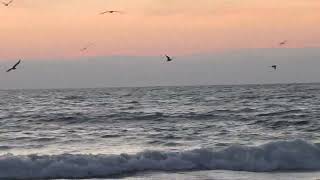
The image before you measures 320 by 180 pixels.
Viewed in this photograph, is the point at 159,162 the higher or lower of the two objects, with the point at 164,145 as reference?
lower

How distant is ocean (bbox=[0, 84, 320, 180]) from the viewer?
1709cm

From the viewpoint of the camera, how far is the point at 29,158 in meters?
18.0

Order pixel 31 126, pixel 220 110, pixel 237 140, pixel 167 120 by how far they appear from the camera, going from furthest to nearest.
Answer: pixel 220 110
pixel 167 120
pixel 31 126
pixel 237 140

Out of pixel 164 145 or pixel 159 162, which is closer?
pixel 159 162

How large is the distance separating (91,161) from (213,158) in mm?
3602

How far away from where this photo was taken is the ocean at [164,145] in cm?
1709

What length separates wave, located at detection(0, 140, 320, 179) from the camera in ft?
56.0

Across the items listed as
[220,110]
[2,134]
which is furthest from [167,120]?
[2,134]

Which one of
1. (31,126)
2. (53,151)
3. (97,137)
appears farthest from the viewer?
(31,126)

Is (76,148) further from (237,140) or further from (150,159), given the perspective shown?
(237,140)

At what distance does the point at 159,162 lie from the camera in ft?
59.0

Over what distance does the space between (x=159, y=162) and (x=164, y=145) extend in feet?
13.2

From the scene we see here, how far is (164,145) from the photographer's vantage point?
866 inches

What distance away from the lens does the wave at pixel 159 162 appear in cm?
1706
